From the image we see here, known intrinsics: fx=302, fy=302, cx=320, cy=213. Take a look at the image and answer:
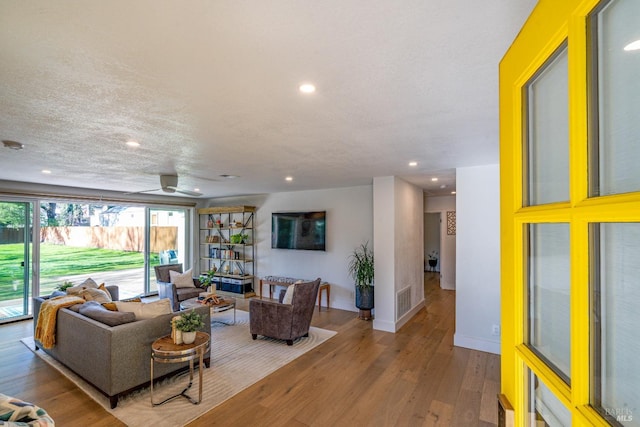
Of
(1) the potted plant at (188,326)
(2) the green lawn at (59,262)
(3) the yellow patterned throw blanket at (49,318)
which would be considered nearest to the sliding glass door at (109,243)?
(2) the green lawn at (59,262)

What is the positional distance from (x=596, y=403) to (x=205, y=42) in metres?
1.67

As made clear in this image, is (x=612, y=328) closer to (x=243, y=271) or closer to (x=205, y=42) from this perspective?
(x=205, y=42)

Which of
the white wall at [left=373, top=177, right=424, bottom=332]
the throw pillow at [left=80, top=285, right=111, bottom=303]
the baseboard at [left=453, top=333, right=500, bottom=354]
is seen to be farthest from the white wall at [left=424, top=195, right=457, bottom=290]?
the throw pillow at [left=80, top=285, right=111, bottom=303]

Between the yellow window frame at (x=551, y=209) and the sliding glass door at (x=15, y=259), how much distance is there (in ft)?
25.1

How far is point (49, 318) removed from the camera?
353cm

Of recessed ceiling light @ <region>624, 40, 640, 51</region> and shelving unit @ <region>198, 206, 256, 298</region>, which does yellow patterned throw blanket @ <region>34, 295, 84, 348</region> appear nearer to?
shelving unit @ <region>198, 206, 256, 298</region>

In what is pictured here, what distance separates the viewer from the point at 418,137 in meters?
2.76

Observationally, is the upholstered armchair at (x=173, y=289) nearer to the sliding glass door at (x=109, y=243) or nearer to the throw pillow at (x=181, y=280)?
the throw pillow at (x=181, y=280)

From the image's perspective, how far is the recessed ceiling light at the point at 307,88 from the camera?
5.67ft

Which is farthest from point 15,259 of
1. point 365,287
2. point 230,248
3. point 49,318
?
point 365,287

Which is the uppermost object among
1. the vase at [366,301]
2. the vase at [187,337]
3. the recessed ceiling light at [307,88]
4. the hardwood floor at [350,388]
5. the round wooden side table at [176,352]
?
the recessed ceiling light at [307,88]

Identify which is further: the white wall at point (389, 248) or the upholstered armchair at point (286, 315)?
the white wall at point (389, 248)

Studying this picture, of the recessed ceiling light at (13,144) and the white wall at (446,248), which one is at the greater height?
the recessed ceiling light at (13,144)

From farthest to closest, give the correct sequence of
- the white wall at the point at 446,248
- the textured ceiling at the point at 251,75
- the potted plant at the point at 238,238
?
the white wall at the point at 446,248 < the potted plant at the point at 238,238 < the textured ceiling at the point at 251,75
